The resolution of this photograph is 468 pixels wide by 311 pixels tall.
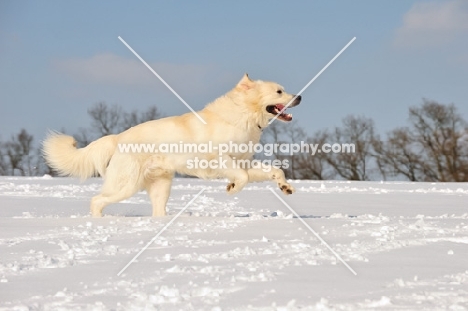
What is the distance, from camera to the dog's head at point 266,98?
9.39 m

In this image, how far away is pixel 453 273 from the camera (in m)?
4.58

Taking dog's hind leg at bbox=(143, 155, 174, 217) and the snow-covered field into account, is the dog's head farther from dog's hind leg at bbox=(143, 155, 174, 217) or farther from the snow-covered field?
the snow-covered field

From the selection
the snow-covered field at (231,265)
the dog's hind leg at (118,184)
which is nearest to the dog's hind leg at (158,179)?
the dog's hind leg at (118,184)

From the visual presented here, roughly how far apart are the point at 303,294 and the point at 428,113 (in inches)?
1697

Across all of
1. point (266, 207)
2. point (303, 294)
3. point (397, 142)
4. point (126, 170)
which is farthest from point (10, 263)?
point (397, 142)

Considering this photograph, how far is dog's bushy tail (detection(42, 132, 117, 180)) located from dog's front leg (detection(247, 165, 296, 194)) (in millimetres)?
2273

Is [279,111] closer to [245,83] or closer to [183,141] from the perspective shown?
[245,83]

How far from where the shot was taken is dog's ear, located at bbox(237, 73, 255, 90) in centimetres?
944

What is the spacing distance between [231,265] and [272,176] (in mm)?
3887

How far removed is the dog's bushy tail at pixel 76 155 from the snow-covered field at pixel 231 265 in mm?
1750

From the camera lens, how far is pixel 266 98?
9.43 meters

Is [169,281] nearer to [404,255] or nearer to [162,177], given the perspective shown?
[404,255]

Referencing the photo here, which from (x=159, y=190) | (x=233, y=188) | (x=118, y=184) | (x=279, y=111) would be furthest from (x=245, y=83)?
(x=118, y=184)

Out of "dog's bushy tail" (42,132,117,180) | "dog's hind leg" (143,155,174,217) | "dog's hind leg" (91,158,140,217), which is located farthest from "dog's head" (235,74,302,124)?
"dog's bushy tail" (42,132,117,180)
